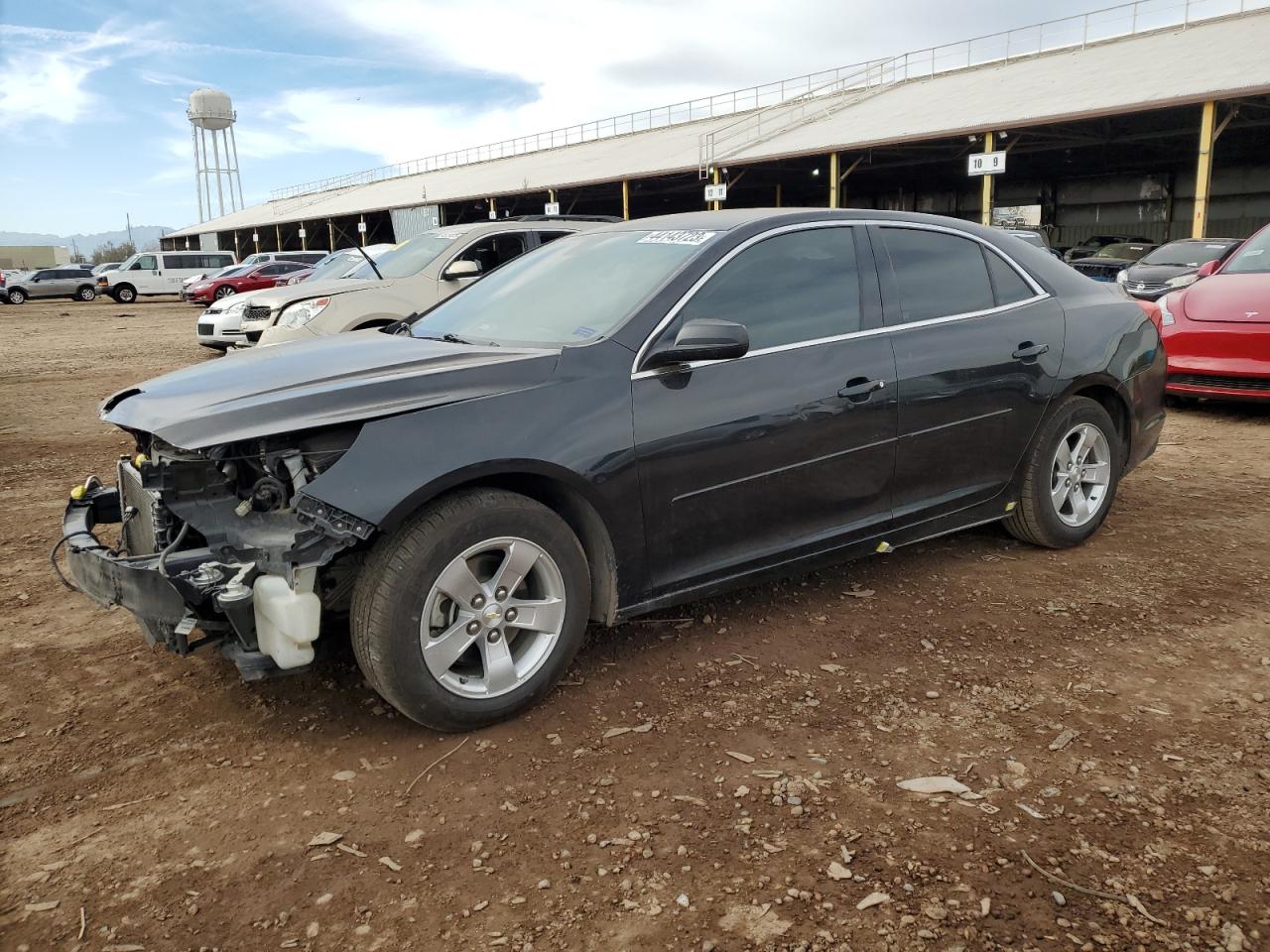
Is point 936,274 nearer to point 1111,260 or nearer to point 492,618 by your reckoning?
point 492,618

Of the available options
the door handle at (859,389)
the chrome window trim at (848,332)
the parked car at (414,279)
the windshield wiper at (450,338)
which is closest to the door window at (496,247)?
the parked car at (414,279)

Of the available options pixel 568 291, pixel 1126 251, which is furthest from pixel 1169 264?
pixel 568 291

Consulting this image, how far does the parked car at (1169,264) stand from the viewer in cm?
1217

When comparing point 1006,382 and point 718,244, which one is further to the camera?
point 1006,382

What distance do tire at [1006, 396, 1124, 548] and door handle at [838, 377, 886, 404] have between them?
112cm

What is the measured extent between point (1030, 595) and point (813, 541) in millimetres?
1136

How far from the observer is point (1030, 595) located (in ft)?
13.7

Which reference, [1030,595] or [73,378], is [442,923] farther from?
[73,378]

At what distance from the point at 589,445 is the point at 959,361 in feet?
6.04

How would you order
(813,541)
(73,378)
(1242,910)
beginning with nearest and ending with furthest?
(1242,910)
(813,541)
(73,378)

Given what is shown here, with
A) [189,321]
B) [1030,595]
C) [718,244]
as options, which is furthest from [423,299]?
[189,321]

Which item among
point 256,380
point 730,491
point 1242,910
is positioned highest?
point 256,380

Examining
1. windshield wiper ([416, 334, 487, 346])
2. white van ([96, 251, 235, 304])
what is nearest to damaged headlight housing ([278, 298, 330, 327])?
windshield wiper ([416, 334, 487, 346])

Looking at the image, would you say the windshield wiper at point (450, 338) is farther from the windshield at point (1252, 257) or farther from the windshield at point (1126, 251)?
the windshield at point (1126, 251)
